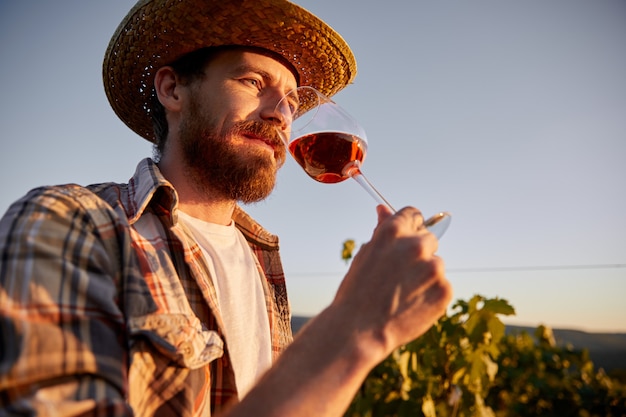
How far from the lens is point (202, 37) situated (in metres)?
2.35

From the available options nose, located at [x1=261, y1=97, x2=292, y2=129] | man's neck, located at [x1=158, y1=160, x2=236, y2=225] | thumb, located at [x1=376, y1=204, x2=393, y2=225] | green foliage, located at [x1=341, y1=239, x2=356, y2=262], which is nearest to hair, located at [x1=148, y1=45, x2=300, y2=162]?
man's neck, located at [x1=158, y1=160, x2=236, y2=225]

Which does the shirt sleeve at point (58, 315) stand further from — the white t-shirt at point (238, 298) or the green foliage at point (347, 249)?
the green foliage at point (347, 249)

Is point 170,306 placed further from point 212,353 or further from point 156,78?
point 156,78

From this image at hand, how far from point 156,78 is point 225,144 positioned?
0.68m

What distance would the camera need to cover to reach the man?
98 cm

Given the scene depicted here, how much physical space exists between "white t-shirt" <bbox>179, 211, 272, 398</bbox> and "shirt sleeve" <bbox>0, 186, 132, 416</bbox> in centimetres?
69

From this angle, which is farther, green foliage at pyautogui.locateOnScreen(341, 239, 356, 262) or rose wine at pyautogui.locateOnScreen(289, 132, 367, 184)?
green foliage at pyautogui.locateOnScreen(341, 239, 356, 262)

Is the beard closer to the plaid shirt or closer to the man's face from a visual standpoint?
the man's face

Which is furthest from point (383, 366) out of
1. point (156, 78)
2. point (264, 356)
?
point (156, 78)

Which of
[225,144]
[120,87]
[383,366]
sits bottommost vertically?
[383,366]

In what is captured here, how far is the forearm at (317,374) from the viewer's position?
2.96 ft

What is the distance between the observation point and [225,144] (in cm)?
224

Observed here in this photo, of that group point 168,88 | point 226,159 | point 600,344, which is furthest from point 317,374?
point 600,344

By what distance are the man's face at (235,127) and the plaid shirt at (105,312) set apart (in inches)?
18.2
